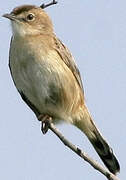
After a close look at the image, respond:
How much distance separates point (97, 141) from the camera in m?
9.33

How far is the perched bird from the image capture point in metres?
8.04

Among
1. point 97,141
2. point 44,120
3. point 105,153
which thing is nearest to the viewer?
point 44,120

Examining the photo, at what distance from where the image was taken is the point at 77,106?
8.92 m

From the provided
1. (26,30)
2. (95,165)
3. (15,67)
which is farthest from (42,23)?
(95,165)

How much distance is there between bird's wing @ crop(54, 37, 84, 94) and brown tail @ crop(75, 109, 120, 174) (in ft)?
2.19

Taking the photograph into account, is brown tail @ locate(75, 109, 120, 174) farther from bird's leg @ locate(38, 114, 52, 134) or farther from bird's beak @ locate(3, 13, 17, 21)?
bird's beak @ locate(3, 13, 17, 21)

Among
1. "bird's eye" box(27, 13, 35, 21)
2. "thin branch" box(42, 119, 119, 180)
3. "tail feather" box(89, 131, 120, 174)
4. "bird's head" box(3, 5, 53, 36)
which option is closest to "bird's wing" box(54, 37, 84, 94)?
"bird's head" box(3, 5, 53, 36)

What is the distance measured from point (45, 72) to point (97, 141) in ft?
6.26

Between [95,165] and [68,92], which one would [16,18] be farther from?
[95,165]

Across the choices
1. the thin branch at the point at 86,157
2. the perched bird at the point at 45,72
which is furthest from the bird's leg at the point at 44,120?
the thin branch at the point at 86,157

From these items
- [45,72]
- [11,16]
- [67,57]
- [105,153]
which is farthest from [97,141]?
[11,16]

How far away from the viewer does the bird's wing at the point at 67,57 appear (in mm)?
8520

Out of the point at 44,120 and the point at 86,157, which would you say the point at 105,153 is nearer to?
the point at 44,120

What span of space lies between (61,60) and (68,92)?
49 centimetres
